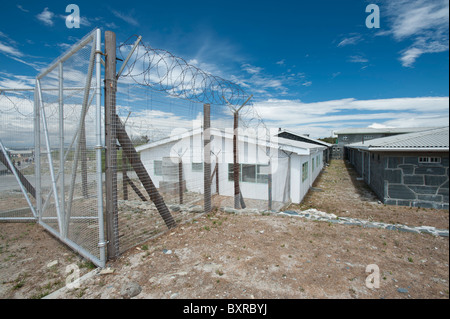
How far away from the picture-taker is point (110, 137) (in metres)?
3.09

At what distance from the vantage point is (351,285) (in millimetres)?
2518

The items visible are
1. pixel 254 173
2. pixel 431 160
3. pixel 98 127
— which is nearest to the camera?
pixel 431 160

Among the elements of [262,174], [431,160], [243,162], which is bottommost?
[262,174]

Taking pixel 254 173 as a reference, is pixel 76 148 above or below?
above

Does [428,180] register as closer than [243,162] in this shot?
Yes

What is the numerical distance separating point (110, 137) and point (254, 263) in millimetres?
2754

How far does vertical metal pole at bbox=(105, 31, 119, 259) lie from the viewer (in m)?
3.08

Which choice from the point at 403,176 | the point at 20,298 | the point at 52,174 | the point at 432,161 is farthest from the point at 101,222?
the point at 403,176

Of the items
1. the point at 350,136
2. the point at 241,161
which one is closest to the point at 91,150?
the point at 241,161

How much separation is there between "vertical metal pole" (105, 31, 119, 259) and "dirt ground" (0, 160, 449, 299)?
0.56m

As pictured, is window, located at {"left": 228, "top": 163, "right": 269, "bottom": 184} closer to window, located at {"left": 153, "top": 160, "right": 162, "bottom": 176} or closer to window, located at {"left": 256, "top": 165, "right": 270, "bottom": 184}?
window, located at {"left": 256, "top": 165, "right": 270, "bottom": 184}

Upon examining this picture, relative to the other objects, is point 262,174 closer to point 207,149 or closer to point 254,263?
point 207,149

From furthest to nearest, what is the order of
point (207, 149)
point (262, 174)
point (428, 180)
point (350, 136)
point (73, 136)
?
1. point (350, 136)
2. point (262, 174)
3. point (207, 149)
4. point (73, 136)
5. point (428, 180)

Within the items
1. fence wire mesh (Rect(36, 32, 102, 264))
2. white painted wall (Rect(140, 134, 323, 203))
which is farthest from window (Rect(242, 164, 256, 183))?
fence wire mesh (Rect(36, 32, 102, 264))
